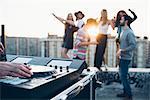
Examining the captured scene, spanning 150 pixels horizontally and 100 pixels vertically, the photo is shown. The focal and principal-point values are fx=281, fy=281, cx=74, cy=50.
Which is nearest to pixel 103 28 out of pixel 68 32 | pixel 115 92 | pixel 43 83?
pixel 68 32

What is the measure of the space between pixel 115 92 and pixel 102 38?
78 centimetres

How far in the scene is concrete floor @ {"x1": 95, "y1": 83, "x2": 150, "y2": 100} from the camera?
131 inches

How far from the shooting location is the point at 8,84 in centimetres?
126

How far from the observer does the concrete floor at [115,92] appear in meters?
3.32

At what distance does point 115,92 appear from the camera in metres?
3.51

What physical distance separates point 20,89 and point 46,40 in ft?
42.3

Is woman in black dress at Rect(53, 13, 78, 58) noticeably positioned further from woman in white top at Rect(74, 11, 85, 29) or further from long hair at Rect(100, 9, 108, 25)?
long hair at Rect(100, 9, 108, 25)

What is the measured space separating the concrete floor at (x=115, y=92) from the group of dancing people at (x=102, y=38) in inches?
5.4

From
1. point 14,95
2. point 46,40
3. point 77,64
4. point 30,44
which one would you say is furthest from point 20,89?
point 30,44

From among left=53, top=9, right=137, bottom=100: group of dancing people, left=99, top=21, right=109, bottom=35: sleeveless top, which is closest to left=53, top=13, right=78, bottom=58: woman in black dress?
left=53, top=9, right=137, bottom=100: group of dancing people

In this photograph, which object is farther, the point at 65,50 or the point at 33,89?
the point at 65,50

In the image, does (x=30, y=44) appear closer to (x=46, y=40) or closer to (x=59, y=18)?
(x=46, y=40)

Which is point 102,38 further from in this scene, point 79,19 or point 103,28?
point 79,19

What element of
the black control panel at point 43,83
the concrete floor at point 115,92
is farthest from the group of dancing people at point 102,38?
the black control panel at point 43,83
